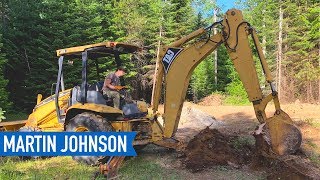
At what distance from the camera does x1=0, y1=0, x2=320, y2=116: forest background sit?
75.0 ft

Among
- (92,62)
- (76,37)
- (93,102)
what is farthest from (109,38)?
(93,102)

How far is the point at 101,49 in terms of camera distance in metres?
8.60

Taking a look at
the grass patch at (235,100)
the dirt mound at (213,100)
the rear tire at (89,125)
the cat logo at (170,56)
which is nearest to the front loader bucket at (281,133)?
the cat logo at (170,56)

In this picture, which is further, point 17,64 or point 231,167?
point 17,64

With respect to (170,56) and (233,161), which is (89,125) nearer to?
(170,56)

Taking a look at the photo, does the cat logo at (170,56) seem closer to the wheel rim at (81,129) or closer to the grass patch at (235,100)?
the wheel rim at (81,129)

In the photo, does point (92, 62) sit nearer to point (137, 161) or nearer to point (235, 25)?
point (137, 161)

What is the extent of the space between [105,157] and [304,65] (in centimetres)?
2795

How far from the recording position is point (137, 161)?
856 centimetres

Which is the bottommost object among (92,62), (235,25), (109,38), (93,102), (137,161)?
(137,161)

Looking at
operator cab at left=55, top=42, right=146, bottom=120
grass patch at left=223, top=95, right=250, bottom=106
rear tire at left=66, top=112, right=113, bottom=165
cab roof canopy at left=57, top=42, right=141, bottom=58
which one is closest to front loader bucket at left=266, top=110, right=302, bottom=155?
operator cab at left=55, top=42, right=146, bottom=120

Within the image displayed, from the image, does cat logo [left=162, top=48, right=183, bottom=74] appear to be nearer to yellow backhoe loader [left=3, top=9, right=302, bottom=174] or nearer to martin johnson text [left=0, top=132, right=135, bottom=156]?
yellow backhoe loader [left=3, top=9, right=302, bottom=174]

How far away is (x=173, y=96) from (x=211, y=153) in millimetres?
1374

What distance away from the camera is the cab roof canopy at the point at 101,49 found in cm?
838
